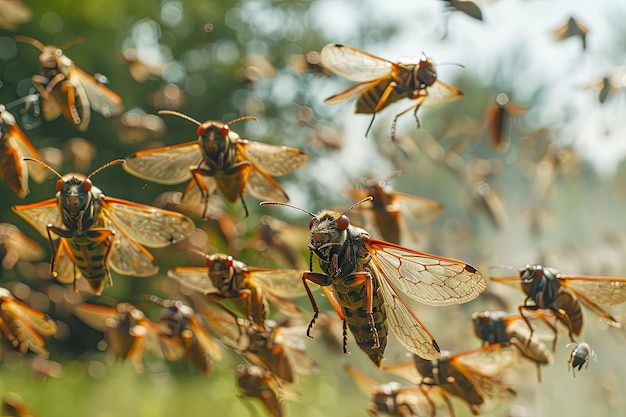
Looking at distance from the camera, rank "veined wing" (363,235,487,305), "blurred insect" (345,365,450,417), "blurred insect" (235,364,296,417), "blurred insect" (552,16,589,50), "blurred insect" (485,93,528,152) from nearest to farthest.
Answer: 1. "veined wing" (363,235,487,305)
2. "blurred insect" (345,365,450,417)
3. "blurred insect" (235,364,296,417)
4. "blurred insect" (552,16,589,50)
5. "blurred insect" (485,93,528,152)

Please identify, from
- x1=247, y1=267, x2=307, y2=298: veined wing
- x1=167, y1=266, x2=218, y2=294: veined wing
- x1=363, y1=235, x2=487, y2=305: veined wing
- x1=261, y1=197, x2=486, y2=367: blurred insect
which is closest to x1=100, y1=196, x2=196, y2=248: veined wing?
x1=167, y1=266, x2=218, y2=294: veined wing

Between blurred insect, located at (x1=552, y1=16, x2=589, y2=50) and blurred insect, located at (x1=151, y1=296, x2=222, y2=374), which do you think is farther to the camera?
blurred insect, located at (x1=552, y1=16, x2=589, y2=50)

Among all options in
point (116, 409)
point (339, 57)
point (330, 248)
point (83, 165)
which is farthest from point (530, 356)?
point (116, 409)

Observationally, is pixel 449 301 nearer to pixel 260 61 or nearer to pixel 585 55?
pixel 585 55

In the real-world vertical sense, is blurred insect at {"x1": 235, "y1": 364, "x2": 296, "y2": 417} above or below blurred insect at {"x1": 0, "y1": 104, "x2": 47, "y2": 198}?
below

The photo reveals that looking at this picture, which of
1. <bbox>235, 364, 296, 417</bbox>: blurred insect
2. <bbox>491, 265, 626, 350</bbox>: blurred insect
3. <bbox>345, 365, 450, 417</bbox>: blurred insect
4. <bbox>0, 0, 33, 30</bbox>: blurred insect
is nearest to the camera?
<bbox>491, 265, 626, 350</bbox>: blurred insect

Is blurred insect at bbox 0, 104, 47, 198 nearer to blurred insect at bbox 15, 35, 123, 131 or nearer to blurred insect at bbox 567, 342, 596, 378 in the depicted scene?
blurred insect at bbox 15, 35, 123, 131

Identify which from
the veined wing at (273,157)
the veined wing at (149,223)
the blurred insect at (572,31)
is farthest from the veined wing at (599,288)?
the blurred insect at (572,31)

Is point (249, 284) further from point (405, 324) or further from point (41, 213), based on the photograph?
Answer: point (41, 213)
